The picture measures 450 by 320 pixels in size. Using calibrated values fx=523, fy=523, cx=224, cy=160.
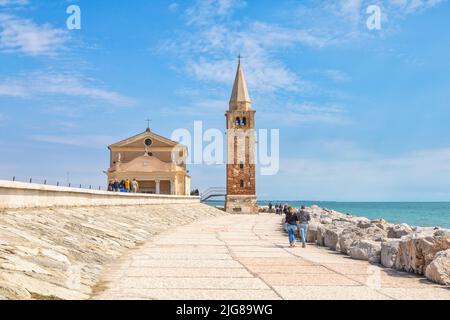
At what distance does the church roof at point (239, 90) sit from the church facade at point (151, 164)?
956cm

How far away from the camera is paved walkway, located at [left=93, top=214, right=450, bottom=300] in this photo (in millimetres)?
6914

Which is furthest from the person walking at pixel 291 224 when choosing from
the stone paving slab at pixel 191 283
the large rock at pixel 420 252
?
the stone paving slab at pixel 191 283

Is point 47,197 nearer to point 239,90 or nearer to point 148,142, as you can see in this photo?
point 148,142

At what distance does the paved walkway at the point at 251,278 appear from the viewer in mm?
6914

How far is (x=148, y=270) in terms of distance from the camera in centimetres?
879

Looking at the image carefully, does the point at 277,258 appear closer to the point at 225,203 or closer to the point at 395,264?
the point at 395,264

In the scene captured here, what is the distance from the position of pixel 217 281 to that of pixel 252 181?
5897cm

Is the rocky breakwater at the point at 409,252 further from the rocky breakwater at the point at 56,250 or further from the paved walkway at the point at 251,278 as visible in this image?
the rocky breakwater at the point at 56,250

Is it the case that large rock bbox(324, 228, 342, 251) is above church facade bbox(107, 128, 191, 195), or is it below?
below

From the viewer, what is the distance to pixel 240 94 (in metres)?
67.9

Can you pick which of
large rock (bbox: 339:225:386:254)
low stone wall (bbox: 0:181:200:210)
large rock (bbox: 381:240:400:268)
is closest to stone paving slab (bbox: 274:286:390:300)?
large rock (bbox: 381:240:400:268)

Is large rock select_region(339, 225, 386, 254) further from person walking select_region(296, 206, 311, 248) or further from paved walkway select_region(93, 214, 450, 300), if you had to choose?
person walking select_region(296, 206, 311, 248)

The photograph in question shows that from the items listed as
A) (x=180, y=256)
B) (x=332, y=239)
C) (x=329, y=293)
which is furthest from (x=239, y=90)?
(x=329, y=293)

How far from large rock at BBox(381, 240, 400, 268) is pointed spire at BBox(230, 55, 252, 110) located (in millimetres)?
57199
